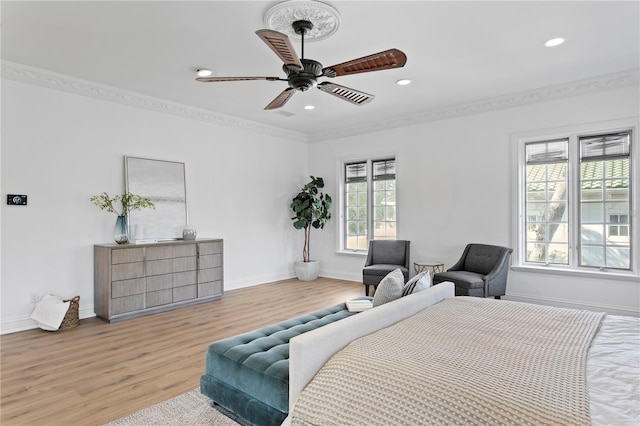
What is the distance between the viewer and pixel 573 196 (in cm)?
474

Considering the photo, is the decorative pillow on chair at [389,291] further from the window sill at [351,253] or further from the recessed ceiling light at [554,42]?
the window sill at [351,253]

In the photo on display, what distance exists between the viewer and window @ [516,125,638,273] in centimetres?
448

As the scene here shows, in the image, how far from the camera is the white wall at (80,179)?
405 cm

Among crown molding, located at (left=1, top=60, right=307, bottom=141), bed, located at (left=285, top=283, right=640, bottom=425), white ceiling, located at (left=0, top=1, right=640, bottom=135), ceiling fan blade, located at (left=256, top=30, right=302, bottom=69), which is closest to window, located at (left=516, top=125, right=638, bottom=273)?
white ceiling, located at (left=0, top=1, right=640, bottom=135)

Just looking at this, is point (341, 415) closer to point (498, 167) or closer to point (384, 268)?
point (384, 268)

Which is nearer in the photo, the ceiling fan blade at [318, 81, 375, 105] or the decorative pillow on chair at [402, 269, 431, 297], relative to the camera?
the decorative pillow on chair at [402, 269, 431, 297]

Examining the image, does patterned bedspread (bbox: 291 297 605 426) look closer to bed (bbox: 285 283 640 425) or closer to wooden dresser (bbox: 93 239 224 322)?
bed (bbox: 285 283 640 425)

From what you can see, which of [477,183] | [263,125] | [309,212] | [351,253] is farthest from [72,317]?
[477,183]

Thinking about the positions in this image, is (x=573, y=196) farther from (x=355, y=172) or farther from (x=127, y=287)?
(x=127, y=287)

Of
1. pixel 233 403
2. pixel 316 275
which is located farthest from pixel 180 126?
pixel 233 403

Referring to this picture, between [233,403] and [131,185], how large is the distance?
3757 millimetres

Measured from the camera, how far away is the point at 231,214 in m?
6.23

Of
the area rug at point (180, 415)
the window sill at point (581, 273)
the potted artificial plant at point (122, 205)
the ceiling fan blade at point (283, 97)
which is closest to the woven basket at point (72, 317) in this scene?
the potted artificial plant at point (122, 205)

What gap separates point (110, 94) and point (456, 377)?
Answer: 203 inches
